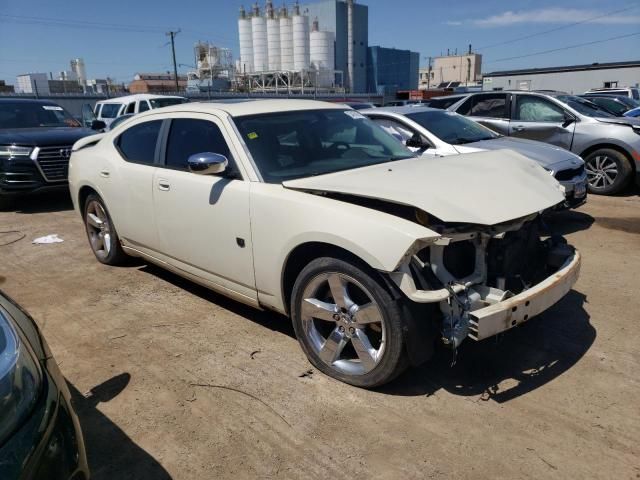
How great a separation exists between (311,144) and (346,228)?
1.22 metres

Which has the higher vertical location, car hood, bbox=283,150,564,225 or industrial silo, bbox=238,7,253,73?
industrial silo, bbox=238,7,253,73

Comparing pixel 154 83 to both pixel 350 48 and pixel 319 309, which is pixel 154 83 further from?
pixel 319 309

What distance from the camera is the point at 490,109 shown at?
31.3 feet

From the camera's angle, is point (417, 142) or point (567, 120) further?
point (567, 120)

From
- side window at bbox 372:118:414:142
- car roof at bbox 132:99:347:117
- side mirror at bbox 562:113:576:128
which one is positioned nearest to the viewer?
car roof at bbox 132:99:347:117

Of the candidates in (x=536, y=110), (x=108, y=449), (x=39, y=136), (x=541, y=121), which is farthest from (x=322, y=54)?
(x=108, y=449)

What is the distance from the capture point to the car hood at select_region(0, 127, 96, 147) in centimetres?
813

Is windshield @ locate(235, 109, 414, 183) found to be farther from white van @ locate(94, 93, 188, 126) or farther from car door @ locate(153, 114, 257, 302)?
white van @ locate(94, 93, 188, 126)

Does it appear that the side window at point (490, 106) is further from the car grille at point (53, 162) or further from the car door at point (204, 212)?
the car grille at point (53, 162)

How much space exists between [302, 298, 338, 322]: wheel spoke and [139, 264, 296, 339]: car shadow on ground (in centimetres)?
68

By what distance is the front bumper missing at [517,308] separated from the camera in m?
2.61

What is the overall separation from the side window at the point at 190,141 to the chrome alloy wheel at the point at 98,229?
1431 mm

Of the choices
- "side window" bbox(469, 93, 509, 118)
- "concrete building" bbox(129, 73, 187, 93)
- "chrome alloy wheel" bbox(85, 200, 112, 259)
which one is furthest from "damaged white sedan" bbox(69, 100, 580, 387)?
"concrete building" bbox(129, 73, 187, 93)

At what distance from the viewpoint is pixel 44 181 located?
8203 mm
